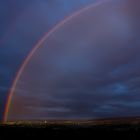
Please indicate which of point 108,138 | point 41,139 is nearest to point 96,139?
point 108,138

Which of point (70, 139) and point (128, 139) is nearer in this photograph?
point (128, 139)

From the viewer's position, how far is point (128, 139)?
175 ft

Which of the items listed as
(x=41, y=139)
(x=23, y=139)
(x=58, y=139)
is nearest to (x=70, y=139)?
(x=58, y=139)

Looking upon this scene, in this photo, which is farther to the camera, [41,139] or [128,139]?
[41,139]

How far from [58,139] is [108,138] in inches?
402

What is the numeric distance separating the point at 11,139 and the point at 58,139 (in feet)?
31.2

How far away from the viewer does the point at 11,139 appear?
56.6 metres

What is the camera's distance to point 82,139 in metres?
56.6

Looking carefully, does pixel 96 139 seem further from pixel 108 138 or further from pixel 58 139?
pixel 58 139

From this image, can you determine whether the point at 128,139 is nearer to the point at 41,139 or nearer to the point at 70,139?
the point at 70,139

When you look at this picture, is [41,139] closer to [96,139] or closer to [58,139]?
[58,139]

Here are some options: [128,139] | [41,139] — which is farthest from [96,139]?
[41,139]

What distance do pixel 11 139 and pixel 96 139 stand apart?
17159mm

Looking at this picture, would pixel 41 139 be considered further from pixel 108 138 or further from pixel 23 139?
pixel 108 138
